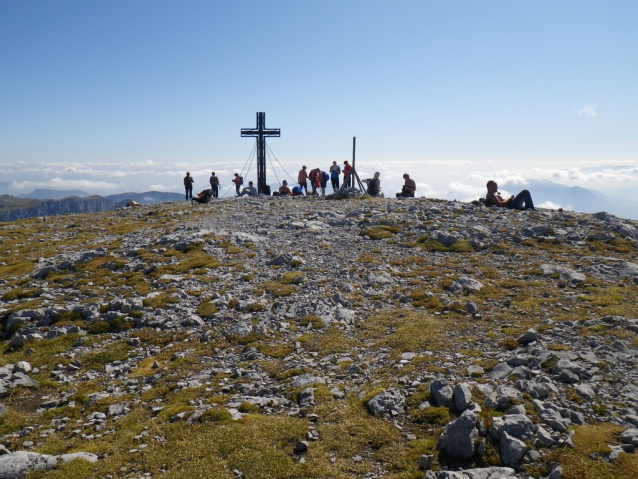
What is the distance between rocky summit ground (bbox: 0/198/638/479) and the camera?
7.18 meters

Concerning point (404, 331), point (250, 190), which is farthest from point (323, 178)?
point (404, 331)

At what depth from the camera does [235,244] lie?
2328 cm

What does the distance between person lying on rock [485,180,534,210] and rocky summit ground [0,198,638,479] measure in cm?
740

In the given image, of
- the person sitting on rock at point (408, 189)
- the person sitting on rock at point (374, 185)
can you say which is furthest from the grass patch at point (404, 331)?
the person sitting on rock at point (374, 185)

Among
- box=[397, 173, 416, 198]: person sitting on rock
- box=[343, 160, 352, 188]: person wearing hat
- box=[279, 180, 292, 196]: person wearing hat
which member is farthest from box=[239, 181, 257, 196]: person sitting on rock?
box=[397, 173, 416, 198]: person sitting on rock

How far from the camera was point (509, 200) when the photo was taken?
31.6m

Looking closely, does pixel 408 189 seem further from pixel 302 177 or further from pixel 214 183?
pixel 214 183

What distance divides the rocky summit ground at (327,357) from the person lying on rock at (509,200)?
740 centimetres

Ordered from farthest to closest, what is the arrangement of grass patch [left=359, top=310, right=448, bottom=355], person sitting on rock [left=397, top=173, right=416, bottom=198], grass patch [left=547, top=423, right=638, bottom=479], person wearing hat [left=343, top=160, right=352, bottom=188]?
person wearing hat [left=343, top=160, right=352, bottom=188]
person sitting on rock [left=397, top=173, right=416, bottom=198]
grass patch [left=359, top=310, right=448, bottom=355]
grass patch [left=547, top=423, right=638, bottom=479]

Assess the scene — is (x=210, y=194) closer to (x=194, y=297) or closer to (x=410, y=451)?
(x=194, y=297)

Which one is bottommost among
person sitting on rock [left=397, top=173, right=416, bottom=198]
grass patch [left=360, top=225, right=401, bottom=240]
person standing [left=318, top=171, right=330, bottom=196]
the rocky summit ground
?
A: the rocky summit ground

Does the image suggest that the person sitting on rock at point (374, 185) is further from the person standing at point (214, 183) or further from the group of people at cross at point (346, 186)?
the person standing at point (214, 183)

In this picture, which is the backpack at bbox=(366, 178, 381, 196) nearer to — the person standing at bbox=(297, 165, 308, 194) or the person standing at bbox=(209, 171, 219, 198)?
the person standing at bbox=(297, 165, 308, 194)

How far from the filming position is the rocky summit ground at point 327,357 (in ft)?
23.5
